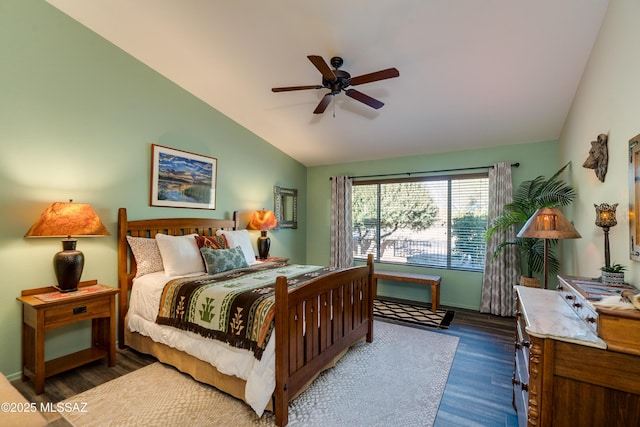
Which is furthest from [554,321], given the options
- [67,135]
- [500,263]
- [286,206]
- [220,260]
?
[286,206]

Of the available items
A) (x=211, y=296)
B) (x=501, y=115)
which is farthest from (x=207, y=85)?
(x=501, y=115)

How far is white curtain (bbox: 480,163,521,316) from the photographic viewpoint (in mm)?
4125

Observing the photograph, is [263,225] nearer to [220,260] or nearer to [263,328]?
[220,260]

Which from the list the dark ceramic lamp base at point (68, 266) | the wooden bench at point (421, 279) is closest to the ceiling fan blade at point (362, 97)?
the wooden bench at point (421, 279)

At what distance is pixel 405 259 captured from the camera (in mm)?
5145

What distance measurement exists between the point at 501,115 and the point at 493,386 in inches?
118

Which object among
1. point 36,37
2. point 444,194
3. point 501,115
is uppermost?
point 36,37

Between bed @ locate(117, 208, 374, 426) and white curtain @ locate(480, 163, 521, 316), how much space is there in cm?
209

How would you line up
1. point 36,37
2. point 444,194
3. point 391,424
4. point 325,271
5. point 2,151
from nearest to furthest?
point 391,424
point 2,151
point 36,37
point 325,271
point 444,194

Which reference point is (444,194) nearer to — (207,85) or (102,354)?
(207,85)

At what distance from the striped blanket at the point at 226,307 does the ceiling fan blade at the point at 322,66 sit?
185 cm

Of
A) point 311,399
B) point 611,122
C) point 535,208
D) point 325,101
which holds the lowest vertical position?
point 311,399

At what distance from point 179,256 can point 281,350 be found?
1724mm

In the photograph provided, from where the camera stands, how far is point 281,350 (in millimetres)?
2004
